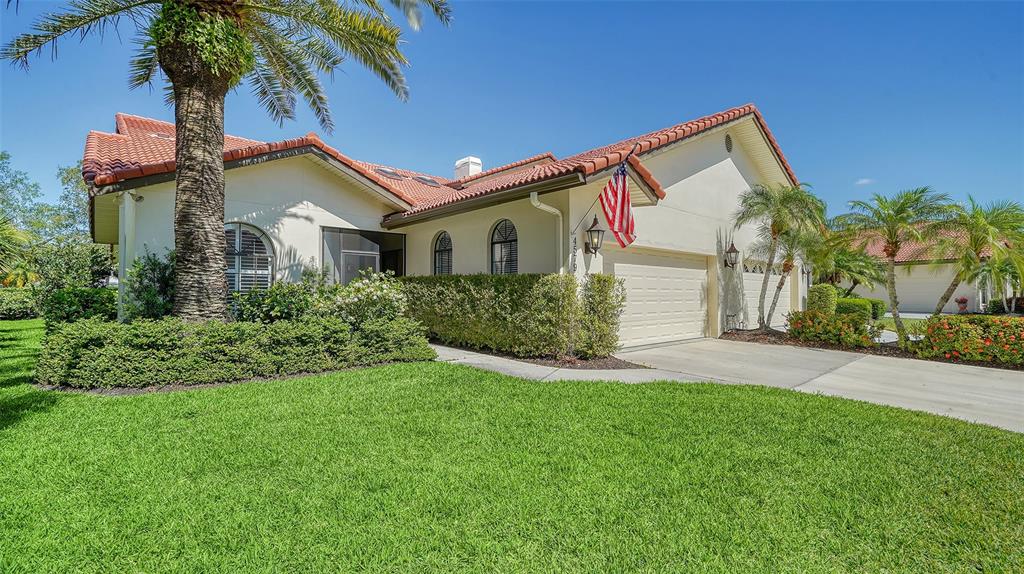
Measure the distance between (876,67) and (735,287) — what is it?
271 inches

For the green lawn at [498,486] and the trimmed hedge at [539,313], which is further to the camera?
the trimmed hedge at [539,313]

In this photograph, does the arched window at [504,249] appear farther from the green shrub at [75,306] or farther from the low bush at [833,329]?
the low bush at [833,329]

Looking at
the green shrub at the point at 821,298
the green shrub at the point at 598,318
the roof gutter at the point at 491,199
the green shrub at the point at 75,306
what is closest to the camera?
the roof gutter at the point at 491,199

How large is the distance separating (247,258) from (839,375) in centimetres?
1324

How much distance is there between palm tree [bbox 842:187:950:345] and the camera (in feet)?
35.0

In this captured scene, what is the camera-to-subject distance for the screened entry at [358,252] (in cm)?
1202

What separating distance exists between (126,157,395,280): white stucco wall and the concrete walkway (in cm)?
478

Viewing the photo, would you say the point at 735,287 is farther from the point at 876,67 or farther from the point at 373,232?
the point at 373,232

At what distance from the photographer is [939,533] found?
2887 mm

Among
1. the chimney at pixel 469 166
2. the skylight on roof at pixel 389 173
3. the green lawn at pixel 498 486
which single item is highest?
the chimney at pixel 469 166

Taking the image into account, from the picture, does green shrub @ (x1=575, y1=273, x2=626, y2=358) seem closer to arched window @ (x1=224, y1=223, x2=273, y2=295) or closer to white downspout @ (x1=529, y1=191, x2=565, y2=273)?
white downspout @ (x1=529, y1=191, x2=565, y2=273)

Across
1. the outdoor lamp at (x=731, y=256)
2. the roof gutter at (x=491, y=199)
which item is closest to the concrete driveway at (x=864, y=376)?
the outdoor lamp at (x=731, y=256)

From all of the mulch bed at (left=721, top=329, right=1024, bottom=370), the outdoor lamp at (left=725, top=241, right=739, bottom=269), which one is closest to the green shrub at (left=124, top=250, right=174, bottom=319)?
the mulch bed at (left=721, top=329, right=1024, bottom=370)

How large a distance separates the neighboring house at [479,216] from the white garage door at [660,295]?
5 cm
